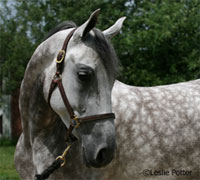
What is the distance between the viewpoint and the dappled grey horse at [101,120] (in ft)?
7.84

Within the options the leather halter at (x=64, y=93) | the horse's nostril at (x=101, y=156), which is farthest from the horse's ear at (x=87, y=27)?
the horse's nostril at (x=101, y=156)

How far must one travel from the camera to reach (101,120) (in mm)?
2332

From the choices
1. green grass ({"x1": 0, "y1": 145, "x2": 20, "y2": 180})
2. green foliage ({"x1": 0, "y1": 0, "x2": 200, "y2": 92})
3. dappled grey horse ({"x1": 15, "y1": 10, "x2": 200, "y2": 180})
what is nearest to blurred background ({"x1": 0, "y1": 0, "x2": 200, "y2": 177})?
green foliage ({"x1": 0, "y1": 0, "x2": 200, "y2": 92})

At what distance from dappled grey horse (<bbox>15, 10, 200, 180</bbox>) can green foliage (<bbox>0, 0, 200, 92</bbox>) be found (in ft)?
25.0

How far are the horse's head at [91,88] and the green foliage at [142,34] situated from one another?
8.44 meters

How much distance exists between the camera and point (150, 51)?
41.9 feet

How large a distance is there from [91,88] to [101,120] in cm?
26

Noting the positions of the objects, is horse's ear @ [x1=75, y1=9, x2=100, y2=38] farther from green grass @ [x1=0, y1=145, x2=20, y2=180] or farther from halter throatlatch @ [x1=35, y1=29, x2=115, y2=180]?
green grass @ [x1=0, y1=145, x2=20, y2=180]

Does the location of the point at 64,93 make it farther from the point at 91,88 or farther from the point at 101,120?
the point at 101,120

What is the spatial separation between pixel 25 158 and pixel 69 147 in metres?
0.57

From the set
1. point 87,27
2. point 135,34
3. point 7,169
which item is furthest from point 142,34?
point 87,27

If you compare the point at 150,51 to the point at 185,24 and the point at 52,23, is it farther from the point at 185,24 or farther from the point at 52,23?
the point at 52,23

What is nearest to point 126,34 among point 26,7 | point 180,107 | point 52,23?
point 52,23

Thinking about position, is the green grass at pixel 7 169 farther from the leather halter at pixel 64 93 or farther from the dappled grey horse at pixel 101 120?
the leather halter at pixel 64 93
